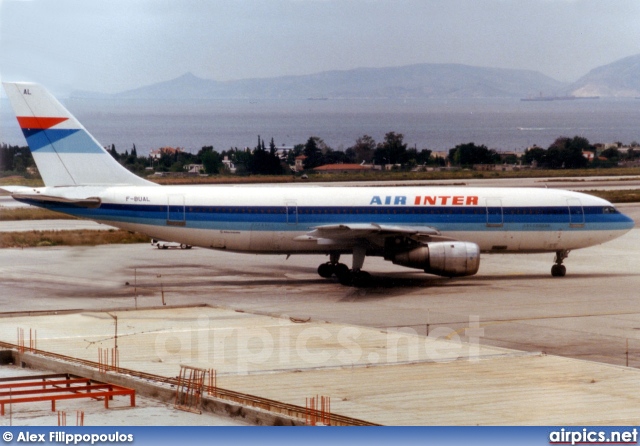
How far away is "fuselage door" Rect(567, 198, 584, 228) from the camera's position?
165 feet

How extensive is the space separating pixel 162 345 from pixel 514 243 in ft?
77.0

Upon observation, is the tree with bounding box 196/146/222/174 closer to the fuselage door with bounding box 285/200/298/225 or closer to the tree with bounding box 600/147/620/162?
the tree with bounding box 600/147/620/162

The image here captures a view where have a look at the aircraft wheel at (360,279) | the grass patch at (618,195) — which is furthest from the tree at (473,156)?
the aircraft wheel at (360,279)

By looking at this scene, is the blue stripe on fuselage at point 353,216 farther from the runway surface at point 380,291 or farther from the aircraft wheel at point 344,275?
the runway surface at point 380,291

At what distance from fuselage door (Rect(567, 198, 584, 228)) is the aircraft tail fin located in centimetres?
2178

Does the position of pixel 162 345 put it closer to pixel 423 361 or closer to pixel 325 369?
pixel 325 369

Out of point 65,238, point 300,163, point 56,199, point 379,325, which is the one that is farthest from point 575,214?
point 300,163

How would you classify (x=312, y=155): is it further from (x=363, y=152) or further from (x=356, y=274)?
(x=356, y=274)

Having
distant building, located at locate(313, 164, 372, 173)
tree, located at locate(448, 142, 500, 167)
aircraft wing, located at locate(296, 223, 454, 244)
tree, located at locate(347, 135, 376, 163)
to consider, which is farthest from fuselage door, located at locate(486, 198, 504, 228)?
tree, located at locate(347, 135, 376, 163)

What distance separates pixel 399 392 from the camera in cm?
2452

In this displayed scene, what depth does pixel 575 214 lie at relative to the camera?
50375mm

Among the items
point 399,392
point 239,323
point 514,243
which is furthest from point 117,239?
point 399,392

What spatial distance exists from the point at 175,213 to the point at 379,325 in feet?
47.3

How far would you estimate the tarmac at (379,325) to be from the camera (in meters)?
24.1
